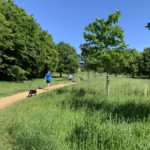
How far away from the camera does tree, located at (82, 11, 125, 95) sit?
1891 centimetres

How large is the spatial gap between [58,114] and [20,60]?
89.7 ft

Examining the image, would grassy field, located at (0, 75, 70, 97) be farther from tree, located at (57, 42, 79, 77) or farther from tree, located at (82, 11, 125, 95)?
tree, located at (57, 42, 79, 77)

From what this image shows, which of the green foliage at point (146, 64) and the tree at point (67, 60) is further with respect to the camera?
the green foliage at point (146, 64)

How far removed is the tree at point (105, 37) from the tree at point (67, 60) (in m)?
39.9

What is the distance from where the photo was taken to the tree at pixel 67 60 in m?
59.9

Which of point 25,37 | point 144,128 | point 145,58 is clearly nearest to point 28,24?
point 25,37

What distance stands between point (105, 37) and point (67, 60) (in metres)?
41.8

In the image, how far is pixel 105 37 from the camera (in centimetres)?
1916

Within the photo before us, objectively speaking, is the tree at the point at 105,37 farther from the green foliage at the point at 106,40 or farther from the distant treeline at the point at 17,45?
the distant treeline at the point at 17,45

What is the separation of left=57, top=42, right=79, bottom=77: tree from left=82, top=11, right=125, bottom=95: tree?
39924 mm

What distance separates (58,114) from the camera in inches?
414

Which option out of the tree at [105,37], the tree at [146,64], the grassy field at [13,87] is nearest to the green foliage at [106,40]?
the tree at [105,37]

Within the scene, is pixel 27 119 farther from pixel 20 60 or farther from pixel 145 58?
pixel 145 58

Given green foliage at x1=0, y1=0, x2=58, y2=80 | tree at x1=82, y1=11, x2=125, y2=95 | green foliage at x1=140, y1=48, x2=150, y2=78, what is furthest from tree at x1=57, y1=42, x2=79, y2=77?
tree at x1=82, y1=11, x2=125, y2=95
